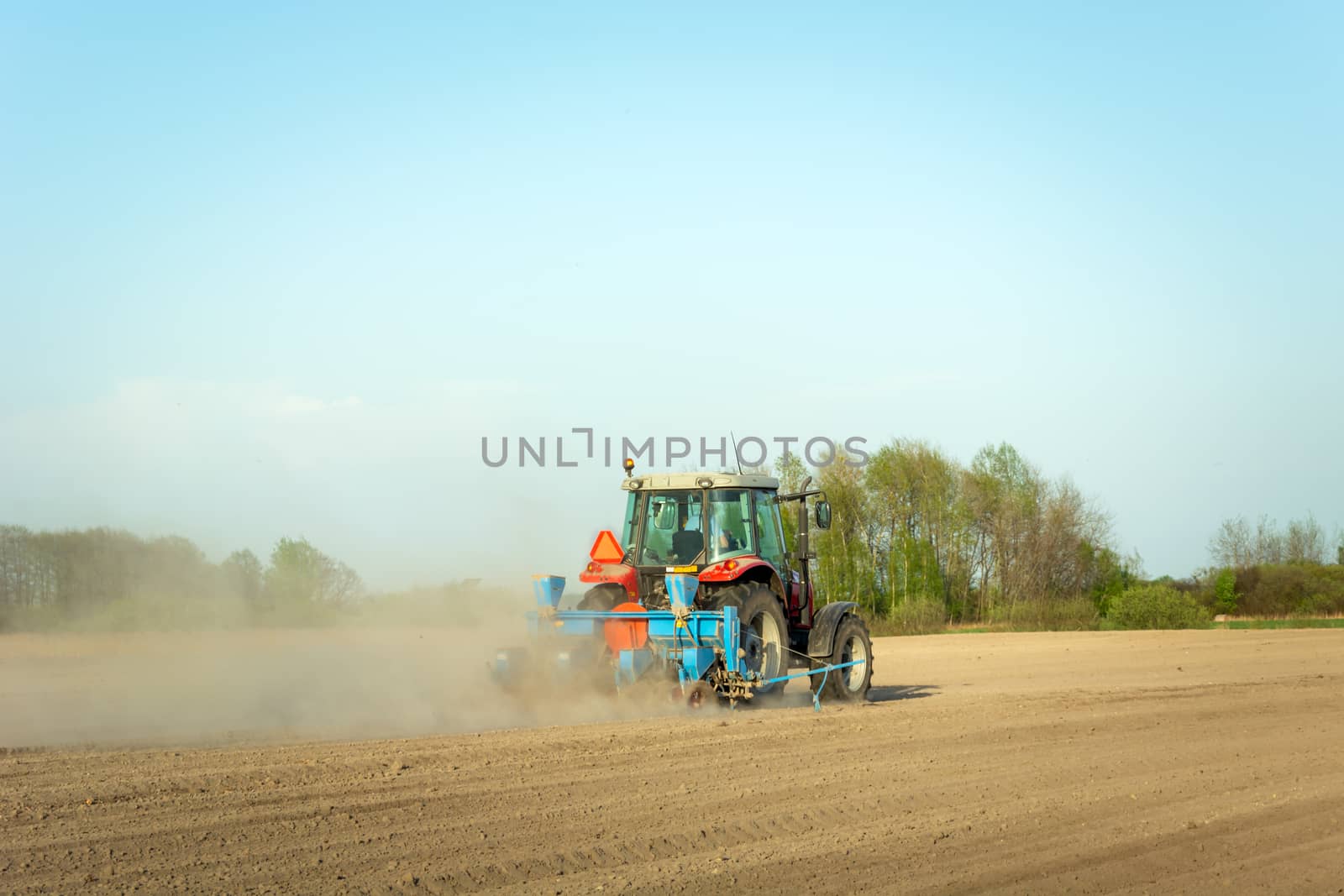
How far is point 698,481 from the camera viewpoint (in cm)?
1229

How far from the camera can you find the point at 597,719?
11.1 metres

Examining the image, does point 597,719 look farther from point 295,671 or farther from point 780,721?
point 295,671

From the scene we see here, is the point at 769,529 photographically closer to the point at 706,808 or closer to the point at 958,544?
the point at 706,808

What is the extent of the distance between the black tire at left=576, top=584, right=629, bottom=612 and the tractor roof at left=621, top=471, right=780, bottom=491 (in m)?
1.18

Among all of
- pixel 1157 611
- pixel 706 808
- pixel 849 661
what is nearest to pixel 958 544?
pixel 1157 611

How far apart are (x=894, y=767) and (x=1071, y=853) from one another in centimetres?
242

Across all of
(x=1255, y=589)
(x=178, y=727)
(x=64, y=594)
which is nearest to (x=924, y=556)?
(x=1255, y=589)

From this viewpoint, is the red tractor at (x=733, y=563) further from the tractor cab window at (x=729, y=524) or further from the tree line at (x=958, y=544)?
the tree line at (x=958, y=544)

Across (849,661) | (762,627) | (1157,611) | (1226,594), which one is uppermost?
(762,627)

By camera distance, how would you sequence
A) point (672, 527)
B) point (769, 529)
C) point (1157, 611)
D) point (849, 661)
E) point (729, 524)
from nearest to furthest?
1. point (729, 524)
2. point (672, 527)
3. point (769, 529)
4. point (849, 661)
5. point (1157, 611)

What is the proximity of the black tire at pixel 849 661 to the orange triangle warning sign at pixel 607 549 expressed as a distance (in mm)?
2614

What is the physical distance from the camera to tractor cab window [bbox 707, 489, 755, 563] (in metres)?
12.2

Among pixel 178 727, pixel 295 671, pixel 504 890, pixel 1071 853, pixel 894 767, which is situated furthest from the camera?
pixel 295 671

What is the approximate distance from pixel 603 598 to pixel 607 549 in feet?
1.82
